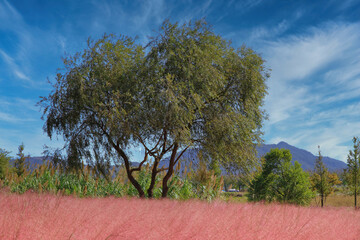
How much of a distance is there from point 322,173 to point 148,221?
98.7 ft

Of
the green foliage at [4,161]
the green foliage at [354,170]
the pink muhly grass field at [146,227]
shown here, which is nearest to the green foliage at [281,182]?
the green foliage at [354,170]

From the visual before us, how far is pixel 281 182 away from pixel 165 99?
15981mm

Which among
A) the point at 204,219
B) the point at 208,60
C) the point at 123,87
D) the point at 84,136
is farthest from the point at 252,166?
the point at 204,219

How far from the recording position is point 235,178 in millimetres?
13578

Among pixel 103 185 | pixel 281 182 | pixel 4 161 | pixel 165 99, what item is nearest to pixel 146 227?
pixel 165 99

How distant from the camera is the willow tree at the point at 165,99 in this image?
39.2 feet

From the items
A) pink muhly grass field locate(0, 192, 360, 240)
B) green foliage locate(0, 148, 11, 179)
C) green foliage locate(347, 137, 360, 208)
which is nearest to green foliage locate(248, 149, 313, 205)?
green foliage locate(347, 137, 360, 208)

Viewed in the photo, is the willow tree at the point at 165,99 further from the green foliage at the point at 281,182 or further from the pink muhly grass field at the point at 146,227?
the green foliage at the point at 281,182

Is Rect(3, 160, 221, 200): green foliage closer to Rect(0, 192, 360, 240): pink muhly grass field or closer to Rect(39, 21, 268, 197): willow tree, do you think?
Rect(39, 21, 268, 197): willow tree

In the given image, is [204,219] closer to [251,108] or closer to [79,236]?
[79,236]

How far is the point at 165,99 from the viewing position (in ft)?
36.6

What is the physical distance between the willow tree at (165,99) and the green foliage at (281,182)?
416 inches

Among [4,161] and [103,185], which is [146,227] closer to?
[103,185]

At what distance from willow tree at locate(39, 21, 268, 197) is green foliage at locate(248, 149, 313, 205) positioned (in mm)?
10559
